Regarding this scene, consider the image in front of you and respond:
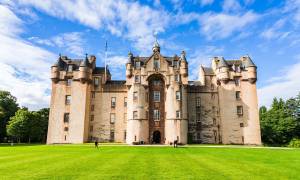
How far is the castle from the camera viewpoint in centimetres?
5922

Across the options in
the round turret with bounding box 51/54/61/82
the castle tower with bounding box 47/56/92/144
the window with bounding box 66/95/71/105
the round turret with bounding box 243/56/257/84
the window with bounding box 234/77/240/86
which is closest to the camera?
the castle tower with bounding box 47/56/92/144

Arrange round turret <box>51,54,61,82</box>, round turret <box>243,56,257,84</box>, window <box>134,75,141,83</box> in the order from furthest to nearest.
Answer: round turret <box>51,54,61,82</box>, round turret <box>243,56,257,84</box>, window <box>134,75,141,83</box>

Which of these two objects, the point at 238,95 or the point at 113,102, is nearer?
the point at 238,95

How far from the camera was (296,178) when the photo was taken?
46.8ft

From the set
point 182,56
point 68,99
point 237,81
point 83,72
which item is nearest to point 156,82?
point 182,56

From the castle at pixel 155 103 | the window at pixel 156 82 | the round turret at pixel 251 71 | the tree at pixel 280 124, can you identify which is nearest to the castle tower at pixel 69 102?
the castle at pixel 155 103

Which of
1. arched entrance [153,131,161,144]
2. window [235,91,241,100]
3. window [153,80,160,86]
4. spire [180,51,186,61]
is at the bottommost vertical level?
arched entrance [153,131,161,144]

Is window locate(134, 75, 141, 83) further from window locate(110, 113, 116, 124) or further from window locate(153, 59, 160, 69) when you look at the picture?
window locate(110, 113, 116, 124)

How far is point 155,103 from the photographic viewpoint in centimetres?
6097

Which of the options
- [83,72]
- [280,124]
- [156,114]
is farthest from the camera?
[280,124]

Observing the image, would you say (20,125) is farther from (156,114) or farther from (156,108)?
(156,108)

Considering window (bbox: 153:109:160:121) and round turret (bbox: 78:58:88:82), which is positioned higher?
round turret (bbox: 78:58:88:82)

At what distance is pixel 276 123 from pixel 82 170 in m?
73.9

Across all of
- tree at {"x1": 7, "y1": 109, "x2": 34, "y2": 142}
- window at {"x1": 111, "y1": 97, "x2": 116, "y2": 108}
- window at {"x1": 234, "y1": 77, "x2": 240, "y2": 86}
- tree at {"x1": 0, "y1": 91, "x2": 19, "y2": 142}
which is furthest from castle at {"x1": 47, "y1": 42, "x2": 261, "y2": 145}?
tree at {"x1": 0, "y1": 91, "x2": 19, "y2": 142}
